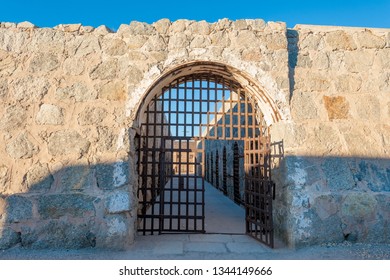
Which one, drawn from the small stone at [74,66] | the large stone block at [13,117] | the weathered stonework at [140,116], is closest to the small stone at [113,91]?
the weathered stonework at [140,116]

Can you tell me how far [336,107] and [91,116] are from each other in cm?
307

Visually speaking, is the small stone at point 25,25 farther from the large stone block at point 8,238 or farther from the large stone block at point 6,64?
the large stone block at point 8,238

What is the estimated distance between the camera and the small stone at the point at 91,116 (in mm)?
3172

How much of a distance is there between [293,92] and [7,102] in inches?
138

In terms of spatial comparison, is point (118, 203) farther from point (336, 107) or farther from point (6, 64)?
point (336, 107)

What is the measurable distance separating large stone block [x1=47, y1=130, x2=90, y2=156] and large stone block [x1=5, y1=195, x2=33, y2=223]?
598mm

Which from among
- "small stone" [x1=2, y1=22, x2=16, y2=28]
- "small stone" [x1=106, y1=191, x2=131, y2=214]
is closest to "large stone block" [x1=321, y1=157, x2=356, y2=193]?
"small stone" [x1=106, y1=191, x2=131, y2=214]

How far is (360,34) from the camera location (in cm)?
365

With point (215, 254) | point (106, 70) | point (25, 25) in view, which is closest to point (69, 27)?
point (25, 25)

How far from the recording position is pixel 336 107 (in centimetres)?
340

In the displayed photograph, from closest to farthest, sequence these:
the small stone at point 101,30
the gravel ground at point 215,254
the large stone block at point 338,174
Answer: the gravel ground at point 215,254 → the large stone block at point 338,174 → the small stone at point 101,30

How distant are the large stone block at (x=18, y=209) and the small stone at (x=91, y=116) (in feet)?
3.48

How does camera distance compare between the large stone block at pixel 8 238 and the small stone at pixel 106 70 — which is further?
the small stone at pixel 106 70

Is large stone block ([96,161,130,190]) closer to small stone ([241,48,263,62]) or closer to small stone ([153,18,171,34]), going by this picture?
small stone ([153,18,171,34])
